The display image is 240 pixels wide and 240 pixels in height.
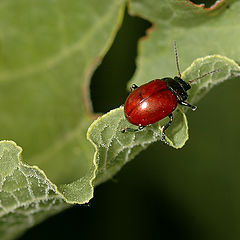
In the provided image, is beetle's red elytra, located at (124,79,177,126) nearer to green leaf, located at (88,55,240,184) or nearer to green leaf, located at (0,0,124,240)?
green leaf, located at (88,55,240,184)

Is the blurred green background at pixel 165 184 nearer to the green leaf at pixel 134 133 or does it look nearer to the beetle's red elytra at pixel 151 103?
the beetle's red elytra at pixel 151 103

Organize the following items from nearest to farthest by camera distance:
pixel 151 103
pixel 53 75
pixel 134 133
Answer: pixel 134 133
pixel 151 103
pixel 53 75

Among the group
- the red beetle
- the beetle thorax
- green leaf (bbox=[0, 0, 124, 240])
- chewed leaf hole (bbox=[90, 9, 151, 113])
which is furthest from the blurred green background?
the red beetle

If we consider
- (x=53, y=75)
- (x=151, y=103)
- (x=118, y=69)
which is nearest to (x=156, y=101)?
(x=151, y=103)

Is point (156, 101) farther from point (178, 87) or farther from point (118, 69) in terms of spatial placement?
point (118, 69)

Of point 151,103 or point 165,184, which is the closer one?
point 151,103
